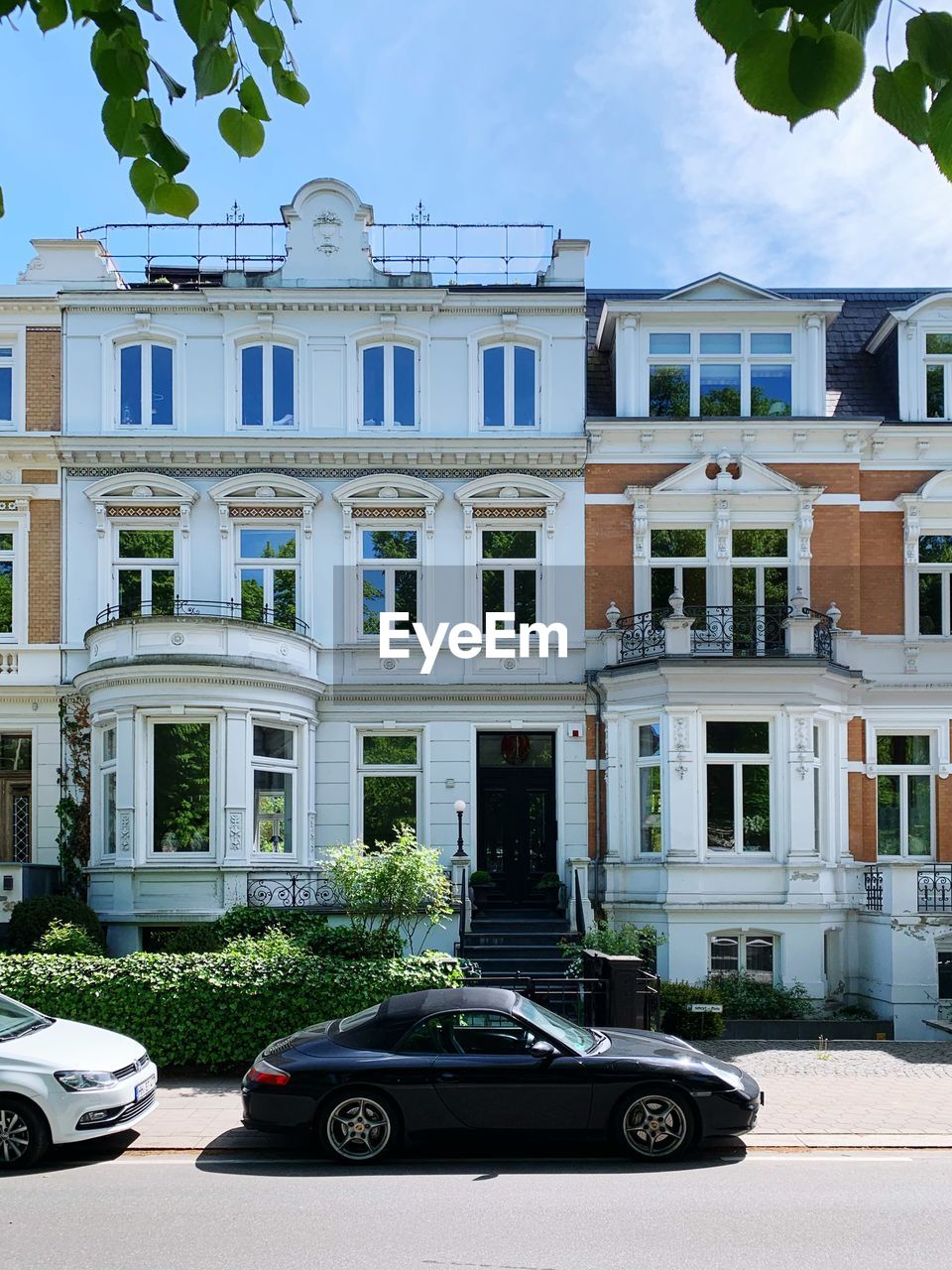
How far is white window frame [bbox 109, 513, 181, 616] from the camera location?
2159cm

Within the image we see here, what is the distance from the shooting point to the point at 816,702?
19.9 m

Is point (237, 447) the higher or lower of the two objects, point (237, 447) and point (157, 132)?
the higher

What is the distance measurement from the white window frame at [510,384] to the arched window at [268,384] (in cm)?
330

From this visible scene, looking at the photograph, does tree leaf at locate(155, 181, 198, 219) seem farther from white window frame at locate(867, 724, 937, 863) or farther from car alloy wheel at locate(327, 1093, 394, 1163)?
white window frame at locate(867, 724, 937, 863)

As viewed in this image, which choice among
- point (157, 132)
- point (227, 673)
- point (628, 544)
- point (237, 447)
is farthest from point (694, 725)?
point (157, 132)

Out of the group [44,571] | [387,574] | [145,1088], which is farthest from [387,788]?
[145,1088]

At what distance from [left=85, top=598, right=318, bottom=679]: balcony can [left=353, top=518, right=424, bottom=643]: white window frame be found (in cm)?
144

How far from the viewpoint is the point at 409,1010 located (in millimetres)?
10609

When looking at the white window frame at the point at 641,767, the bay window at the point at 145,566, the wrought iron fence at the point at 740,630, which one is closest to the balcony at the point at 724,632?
the wrought iron fence at the point at 740,630

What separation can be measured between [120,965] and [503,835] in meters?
9.24

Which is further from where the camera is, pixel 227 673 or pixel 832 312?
pixel 832 312

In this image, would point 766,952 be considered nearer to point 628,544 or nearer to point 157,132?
point 628,544

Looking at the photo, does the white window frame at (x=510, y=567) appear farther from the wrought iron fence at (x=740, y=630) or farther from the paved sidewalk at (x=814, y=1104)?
the paved sidewalk at (x=814, y=1104)

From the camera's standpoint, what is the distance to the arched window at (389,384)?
2197cm
